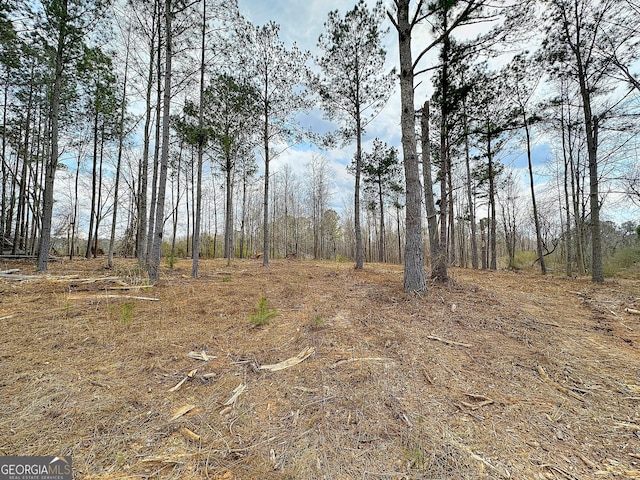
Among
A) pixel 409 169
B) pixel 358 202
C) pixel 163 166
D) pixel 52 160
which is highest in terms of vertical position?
pixel 52 160

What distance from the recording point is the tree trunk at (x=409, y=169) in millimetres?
4695

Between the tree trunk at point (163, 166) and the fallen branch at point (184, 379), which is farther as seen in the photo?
the tree trunk at point (163, 166)

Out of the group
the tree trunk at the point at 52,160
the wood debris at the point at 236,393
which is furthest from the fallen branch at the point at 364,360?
the tree trunk at the point at 52,160

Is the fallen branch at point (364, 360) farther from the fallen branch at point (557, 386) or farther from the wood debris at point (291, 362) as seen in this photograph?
the fallen branch at point (557, 386)

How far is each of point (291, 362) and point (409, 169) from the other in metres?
4.24

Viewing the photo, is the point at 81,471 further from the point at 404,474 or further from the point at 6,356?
the point at 6,356

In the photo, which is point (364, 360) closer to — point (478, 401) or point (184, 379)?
point (478, 401)

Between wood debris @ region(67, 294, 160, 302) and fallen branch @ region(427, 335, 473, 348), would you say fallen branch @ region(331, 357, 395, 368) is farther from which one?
wood debris @ region(67, 294, 160, 302)

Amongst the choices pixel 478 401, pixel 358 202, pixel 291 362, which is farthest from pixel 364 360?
pixel 358 202

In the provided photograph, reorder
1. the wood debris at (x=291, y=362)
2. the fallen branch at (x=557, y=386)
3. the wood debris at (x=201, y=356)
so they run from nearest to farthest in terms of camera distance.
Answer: the fallen branch at (x=557, y=386) < the wood debris at (x=291, y=362) < the wood debris at (x=201, y=356)

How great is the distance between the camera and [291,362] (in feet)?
8.21

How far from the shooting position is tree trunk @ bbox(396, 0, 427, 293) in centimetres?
470

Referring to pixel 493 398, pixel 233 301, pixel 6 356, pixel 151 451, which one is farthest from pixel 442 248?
pixel 6 356

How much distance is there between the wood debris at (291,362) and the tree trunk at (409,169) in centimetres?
281
